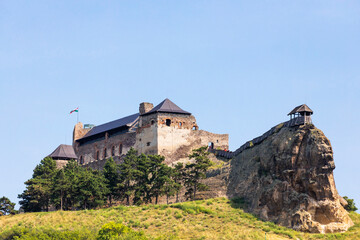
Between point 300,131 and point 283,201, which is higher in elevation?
point 300,131

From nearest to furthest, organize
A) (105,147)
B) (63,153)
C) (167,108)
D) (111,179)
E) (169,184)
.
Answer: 1. (169,184)
2. (111,179)
3. (167,108)
4. (105,147)
5. (63,153)

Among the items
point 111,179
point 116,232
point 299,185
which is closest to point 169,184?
point 111,179

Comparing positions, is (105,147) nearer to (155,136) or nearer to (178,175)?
(155,136)

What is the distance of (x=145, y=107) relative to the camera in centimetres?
10588

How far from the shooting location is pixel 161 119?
327ft

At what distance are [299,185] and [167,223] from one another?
48.1 ft

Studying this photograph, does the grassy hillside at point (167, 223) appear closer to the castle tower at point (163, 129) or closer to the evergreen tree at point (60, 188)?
the evergreen tree at point (60, 188)

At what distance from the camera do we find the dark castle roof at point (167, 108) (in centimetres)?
10025

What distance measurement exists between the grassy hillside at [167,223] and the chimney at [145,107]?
2472cm

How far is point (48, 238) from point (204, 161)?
81.0 ft

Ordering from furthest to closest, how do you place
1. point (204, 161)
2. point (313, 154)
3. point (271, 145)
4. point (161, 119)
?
point (161, 119) → point (204, 161) → point (271, 145) → point (313, 154)

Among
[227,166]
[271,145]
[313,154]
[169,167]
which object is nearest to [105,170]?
[169,167]

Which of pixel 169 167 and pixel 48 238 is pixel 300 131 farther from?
pixel 48 238

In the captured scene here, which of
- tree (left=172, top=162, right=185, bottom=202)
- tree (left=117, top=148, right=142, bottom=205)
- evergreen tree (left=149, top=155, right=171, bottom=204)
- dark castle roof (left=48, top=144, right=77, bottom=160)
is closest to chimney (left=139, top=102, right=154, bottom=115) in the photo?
dark castle roof (left=48, top=144, right=77, bottom=160)
